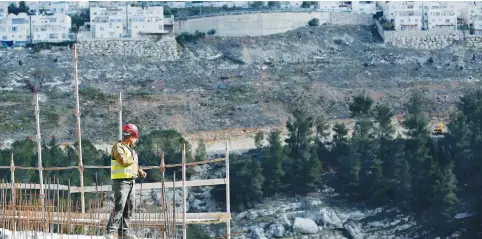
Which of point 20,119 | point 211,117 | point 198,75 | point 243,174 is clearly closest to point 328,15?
point 198,75

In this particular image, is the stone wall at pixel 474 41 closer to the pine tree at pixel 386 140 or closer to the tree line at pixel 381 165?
the tree line at pixel 381 165

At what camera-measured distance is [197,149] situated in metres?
45.1

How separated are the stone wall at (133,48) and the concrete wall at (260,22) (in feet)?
5.49

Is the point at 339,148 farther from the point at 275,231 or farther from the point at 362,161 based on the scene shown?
the point at 275,231

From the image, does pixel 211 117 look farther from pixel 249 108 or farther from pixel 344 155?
pixel 344 155

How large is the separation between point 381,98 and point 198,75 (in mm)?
7843

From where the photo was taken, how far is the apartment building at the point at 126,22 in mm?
62741

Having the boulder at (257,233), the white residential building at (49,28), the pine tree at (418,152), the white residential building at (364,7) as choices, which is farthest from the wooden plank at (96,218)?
the white residential building at (364,7)

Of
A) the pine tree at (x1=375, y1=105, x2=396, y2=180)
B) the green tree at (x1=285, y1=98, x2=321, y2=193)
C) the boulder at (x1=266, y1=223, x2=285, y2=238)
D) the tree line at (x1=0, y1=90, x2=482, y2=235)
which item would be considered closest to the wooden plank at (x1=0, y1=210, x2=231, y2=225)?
the tree line at (x1=0, y1=90, x2=482, y2=235)

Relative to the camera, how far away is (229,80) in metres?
57.8

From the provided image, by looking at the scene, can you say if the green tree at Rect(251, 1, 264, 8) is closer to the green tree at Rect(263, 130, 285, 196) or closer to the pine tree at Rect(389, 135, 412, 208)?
the green tree at Rect(263, 130, 285, 196)

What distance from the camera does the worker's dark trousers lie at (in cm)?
1474

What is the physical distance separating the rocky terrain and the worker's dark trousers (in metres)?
34.0

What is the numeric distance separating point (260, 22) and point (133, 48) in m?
6.06
